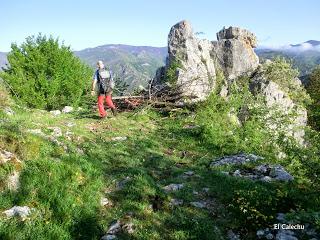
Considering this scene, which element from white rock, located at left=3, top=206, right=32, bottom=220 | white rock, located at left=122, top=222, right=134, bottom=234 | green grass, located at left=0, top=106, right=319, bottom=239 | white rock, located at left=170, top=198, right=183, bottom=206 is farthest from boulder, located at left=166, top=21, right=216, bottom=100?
white rock, located at left=3, top=206, right=32, bottom=220

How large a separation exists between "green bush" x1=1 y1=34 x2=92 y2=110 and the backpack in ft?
34.7

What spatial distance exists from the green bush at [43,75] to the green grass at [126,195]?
49.7ft

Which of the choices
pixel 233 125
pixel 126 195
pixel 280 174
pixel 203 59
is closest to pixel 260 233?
pixel 126 195

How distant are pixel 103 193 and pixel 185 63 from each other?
1865 centimetres

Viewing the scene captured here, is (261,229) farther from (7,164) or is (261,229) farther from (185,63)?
(185,63)

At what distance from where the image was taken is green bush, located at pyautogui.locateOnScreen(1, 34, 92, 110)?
29.2 m

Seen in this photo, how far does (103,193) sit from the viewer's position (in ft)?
34.3

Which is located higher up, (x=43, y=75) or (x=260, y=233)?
(x=43, y=75)

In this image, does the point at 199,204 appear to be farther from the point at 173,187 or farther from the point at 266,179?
the point at 266,179

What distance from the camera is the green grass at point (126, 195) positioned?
856 cm

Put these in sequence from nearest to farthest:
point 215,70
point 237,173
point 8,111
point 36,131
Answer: point 237,173, point 36,131, point 8,111, point 215,70

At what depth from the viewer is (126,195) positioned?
10297 mm

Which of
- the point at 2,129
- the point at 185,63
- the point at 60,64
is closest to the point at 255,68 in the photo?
the point at 185,63

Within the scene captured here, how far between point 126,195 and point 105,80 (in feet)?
35.3
